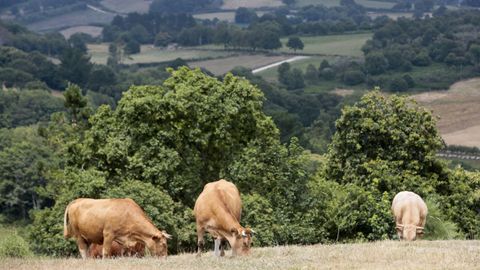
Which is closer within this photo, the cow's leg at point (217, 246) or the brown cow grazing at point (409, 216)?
the cow's leg at point (217, 246)

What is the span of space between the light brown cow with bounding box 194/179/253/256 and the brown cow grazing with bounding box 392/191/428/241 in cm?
795

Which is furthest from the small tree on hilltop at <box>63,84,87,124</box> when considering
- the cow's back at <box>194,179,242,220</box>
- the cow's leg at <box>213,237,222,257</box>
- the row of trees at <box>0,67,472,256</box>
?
the cow's leg at <box>213,237,222,257</box>

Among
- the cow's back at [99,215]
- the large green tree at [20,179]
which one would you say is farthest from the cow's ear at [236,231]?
the large green tree at [20,179]

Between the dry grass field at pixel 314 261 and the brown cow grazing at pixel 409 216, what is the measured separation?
4.69 metres

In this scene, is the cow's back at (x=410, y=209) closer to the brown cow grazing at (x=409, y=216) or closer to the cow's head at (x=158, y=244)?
the brown cow grazing at (x=409, y=216)

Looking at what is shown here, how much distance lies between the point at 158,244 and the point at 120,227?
1241 mm

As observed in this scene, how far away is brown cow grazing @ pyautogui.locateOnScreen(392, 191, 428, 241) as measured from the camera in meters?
34.9

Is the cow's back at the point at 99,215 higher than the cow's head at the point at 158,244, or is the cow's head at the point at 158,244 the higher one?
the cow's back at the point at 99,215

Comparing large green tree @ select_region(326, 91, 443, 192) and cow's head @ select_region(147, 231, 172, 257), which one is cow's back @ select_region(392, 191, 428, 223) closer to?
cow's head @ select_region(147, 231, 172, 257)

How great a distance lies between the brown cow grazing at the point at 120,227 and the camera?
2862cm

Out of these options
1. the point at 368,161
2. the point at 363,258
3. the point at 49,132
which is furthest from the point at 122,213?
the point at 49,132

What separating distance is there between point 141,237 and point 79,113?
143 feet

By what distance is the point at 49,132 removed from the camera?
9094 cm

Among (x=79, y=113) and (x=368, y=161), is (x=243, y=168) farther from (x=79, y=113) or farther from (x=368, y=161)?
(x=79, y=113)
